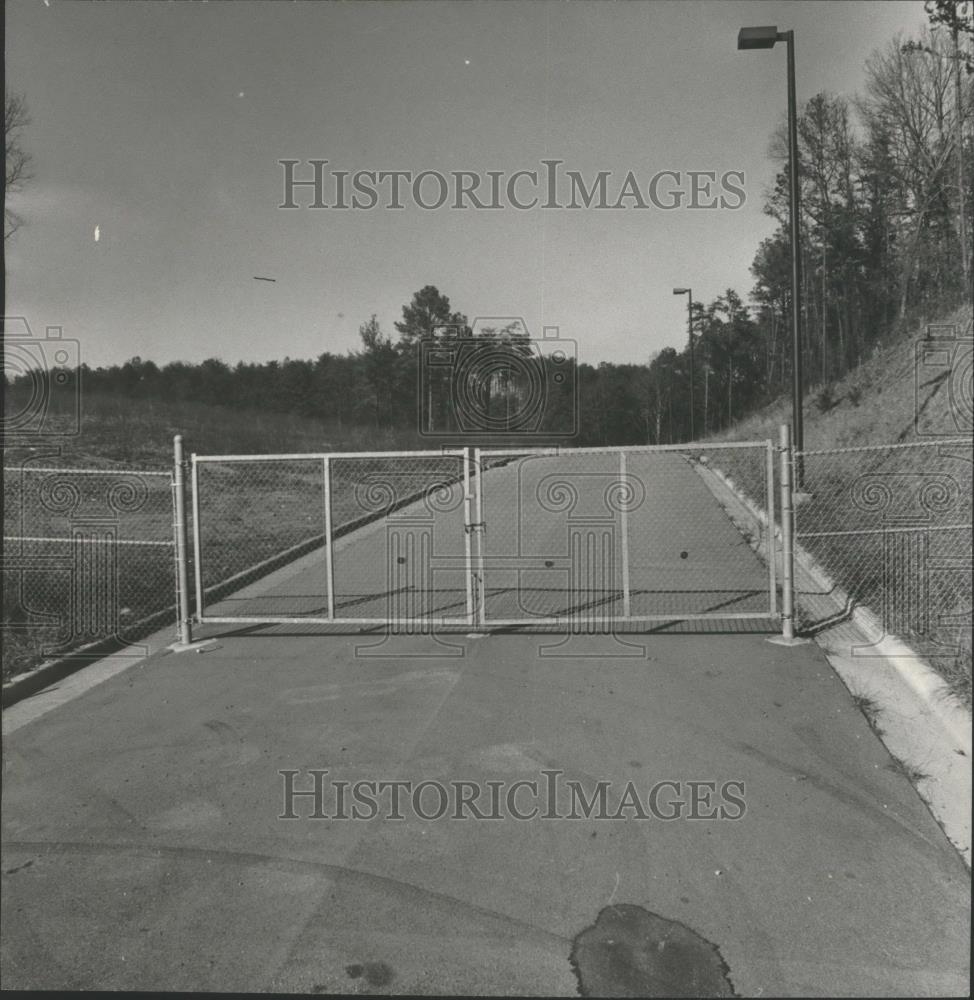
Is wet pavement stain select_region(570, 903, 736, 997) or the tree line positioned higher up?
the tree line

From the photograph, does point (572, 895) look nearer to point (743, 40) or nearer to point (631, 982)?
point (631, 982)

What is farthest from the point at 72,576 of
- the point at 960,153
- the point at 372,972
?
the point at 960,153

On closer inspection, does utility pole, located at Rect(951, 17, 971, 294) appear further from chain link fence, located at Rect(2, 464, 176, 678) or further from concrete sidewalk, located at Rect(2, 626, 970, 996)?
chain link fence, located at Rect(2, 464, 176, 678)

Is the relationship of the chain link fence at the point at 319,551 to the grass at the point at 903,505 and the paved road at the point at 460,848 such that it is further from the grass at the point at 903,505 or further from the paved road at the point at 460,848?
the grass at the point at 903,505

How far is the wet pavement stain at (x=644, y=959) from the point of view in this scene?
2.47m

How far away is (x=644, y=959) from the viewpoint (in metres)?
2.61

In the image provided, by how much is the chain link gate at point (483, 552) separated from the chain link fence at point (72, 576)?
0.62 meters

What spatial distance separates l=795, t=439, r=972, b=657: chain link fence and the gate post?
10.7 inches

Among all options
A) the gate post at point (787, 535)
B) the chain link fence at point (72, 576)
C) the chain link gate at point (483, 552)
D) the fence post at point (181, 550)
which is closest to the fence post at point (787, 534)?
the gate post at point (787, 535)

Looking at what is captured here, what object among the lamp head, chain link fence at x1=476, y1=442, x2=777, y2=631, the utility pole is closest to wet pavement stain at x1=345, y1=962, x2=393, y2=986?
chain link fence at x1=476, y1=442, x2=777, y2=631

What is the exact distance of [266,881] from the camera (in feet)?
10.1

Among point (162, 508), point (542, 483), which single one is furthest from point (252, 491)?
point (542, 483)

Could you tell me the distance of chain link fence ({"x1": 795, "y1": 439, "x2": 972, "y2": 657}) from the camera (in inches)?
210

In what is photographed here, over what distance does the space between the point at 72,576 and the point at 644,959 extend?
6.49 m
